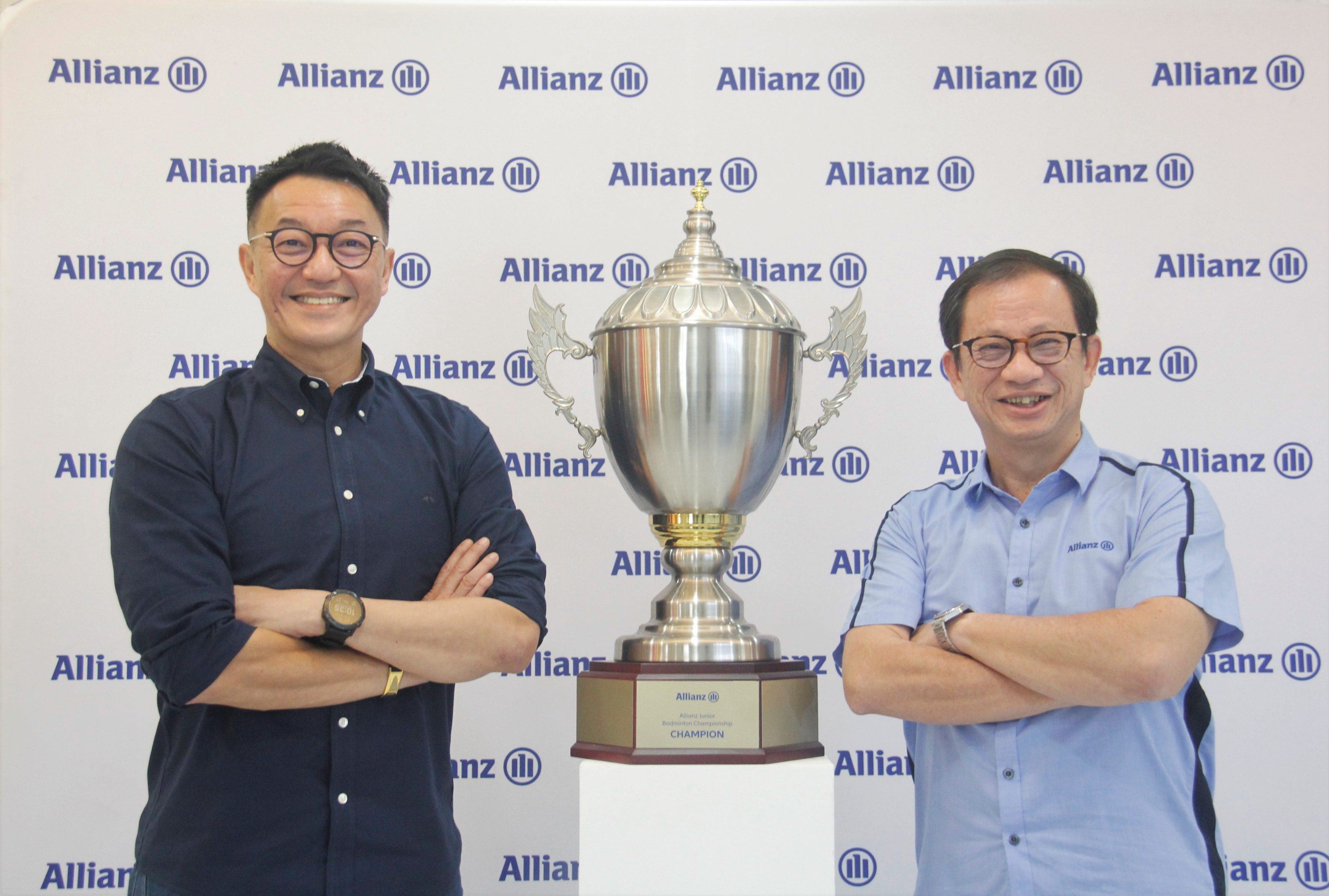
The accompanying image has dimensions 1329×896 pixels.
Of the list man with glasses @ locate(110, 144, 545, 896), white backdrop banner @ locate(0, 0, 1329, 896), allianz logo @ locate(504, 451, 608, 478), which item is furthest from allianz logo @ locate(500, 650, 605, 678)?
man with glasses @ locate(110, 144, 545, 896)

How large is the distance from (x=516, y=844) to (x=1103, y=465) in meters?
1.72

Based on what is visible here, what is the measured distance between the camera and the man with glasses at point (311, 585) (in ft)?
5.26

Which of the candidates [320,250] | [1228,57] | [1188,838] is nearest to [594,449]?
[320,250]

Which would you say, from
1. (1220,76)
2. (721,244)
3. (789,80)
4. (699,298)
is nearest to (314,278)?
(699,298)

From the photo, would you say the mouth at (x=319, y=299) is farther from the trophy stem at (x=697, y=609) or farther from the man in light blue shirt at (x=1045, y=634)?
the man in light blue shirt at (x=1045, y=634)

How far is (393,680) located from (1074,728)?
1017 mm

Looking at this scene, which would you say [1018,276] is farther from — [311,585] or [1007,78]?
[1007,78]

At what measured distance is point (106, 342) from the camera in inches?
109

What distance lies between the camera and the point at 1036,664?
156 cm

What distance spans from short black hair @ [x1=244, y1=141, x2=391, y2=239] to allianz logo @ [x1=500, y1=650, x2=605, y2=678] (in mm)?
1309

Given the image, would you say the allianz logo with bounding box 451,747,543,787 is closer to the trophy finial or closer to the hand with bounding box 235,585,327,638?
the hand with bounding box 235,585,327,638

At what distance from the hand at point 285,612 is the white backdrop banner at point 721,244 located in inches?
46.7

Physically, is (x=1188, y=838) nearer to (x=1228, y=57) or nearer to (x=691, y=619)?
(x=691, y=619)

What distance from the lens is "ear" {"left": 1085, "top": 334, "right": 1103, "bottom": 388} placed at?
1.78 meters
